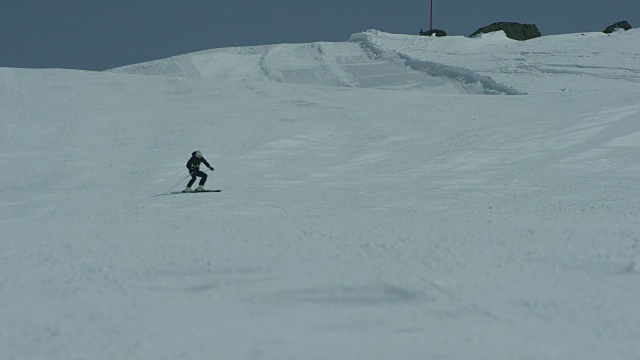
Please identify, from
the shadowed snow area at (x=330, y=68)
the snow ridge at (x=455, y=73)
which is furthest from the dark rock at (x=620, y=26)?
the snow ridge at (x=455, y=73)

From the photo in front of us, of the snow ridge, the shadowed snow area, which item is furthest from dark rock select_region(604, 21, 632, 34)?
the snow ridge

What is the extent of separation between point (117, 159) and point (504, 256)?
36.6 ft

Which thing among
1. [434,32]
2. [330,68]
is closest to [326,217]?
[330,68]

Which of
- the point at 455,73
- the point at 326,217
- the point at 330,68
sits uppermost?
the point at 330,68

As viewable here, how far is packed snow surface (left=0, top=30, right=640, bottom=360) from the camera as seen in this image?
4941 millimetres

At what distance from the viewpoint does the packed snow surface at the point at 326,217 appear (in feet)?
16.2

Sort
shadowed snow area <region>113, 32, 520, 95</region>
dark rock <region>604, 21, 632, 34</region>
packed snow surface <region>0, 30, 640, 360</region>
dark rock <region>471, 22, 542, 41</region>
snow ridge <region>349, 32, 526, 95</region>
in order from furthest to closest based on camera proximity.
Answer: dark rock <region>471, 22, 542, 41</region>
dark rock <region>604, 21, 632, 34</region>
shadowed snow area <region>113, 32, 520, 95</region>
snow ridge <region>349, 32, 526, 95</region>
packed snow surface <region>0, 30, 640, 360</region>

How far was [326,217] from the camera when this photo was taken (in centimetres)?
890

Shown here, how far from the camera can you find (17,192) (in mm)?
13492

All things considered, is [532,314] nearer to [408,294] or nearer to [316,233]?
[408,294]

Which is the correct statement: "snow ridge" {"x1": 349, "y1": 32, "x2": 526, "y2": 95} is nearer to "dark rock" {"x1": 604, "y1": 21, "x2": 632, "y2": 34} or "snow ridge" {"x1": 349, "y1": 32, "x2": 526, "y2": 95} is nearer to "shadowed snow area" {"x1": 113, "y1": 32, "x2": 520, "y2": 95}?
"shadowed snow area" {"x1": 113, "y1": 32, "x2": 520, "y2": 95}

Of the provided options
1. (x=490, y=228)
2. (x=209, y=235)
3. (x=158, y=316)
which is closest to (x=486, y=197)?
(x=490, y=228)

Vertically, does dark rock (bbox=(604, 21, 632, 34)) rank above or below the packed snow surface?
above

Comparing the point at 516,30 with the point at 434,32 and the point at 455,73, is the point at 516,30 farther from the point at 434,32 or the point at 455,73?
the point at 455,73
